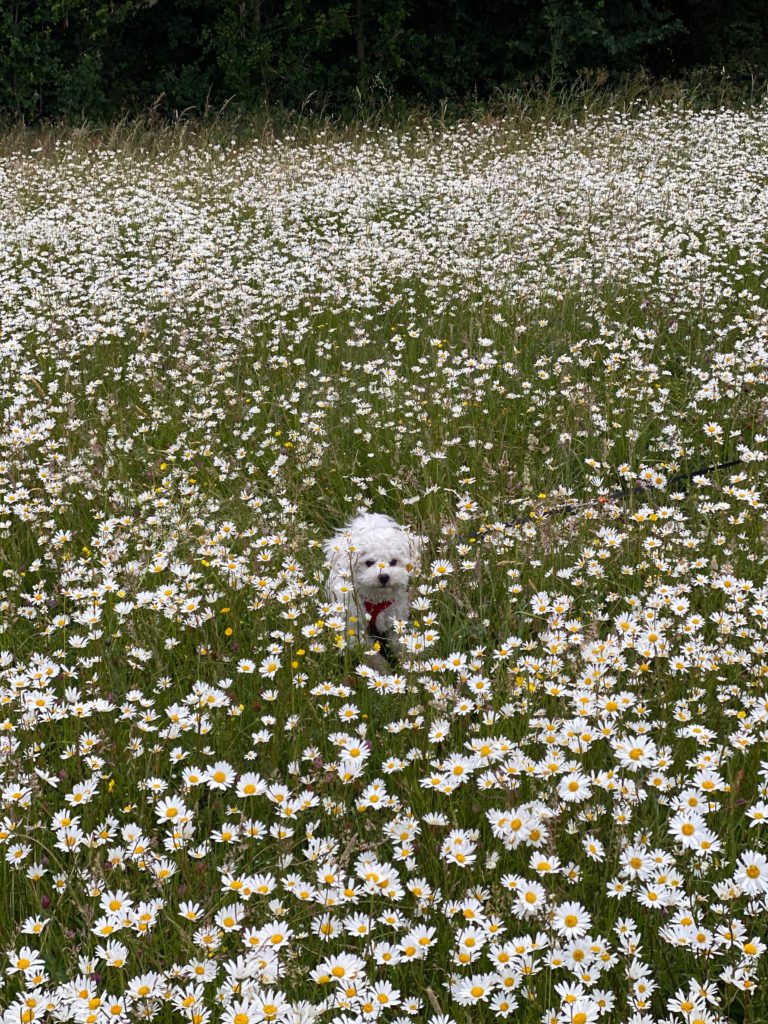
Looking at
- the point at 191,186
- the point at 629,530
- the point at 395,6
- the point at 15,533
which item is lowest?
the point at 15,533

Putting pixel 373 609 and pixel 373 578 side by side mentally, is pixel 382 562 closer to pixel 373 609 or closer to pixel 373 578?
pixel 373 578

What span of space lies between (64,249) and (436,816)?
802 cm

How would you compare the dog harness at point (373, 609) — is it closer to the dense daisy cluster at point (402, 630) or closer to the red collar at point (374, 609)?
the red collar at point (374, 609)

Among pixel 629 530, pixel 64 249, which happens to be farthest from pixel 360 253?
pixel 629 530

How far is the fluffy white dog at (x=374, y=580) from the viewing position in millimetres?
3695

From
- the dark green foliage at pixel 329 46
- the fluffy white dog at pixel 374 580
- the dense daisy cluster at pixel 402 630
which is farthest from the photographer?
the dark green foliage at pixel 329 46

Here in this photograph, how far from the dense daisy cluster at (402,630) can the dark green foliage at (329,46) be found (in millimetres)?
11819

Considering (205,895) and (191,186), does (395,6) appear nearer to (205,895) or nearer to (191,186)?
(191,186)

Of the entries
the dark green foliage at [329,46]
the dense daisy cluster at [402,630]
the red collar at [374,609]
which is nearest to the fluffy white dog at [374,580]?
the red collar at [374,609]

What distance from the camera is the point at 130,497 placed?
4.87m

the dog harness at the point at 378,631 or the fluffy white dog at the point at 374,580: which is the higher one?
the fluffy white dog at the point at 374,580

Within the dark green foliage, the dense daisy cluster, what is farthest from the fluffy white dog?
the dark green foliage

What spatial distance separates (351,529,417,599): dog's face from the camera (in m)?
3.72

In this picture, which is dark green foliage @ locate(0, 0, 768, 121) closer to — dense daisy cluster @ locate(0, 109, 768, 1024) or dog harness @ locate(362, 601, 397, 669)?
dense daisy cluster @ locate(0, 109, 768, 1024)
